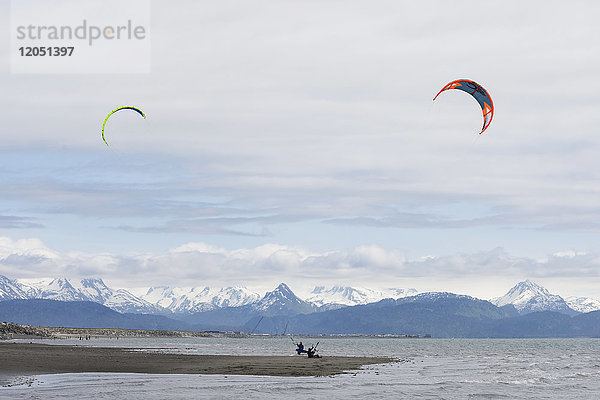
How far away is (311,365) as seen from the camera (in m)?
77.2

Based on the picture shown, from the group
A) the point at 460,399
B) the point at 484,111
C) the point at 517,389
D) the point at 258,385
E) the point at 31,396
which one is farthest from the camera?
the point at 484,111

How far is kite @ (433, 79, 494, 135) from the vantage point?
62.6 m

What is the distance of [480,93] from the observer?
64.0 m

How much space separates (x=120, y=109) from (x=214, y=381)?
24.8 m

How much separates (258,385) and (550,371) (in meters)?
40.0

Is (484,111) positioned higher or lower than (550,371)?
higher

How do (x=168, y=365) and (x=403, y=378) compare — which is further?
(x=168, y=365)

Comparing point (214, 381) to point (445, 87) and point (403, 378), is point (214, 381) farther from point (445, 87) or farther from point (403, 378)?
point (445, 87)

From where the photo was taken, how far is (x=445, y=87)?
61.9m

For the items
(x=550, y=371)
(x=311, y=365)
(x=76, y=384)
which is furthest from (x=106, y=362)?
(x=550, y=371)

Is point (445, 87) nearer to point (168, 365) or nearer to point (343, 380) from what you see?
point (343, 380)

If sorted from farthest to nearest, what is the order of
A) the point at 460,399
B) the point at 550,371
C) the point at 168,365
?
the point at 550,371 < the point at 168,365 < the point at 460,399

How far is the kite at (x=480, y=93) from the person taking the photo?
6261 cm

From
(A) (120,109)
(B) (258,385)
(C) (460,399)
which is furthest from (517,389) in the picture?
(A) (120,109)
